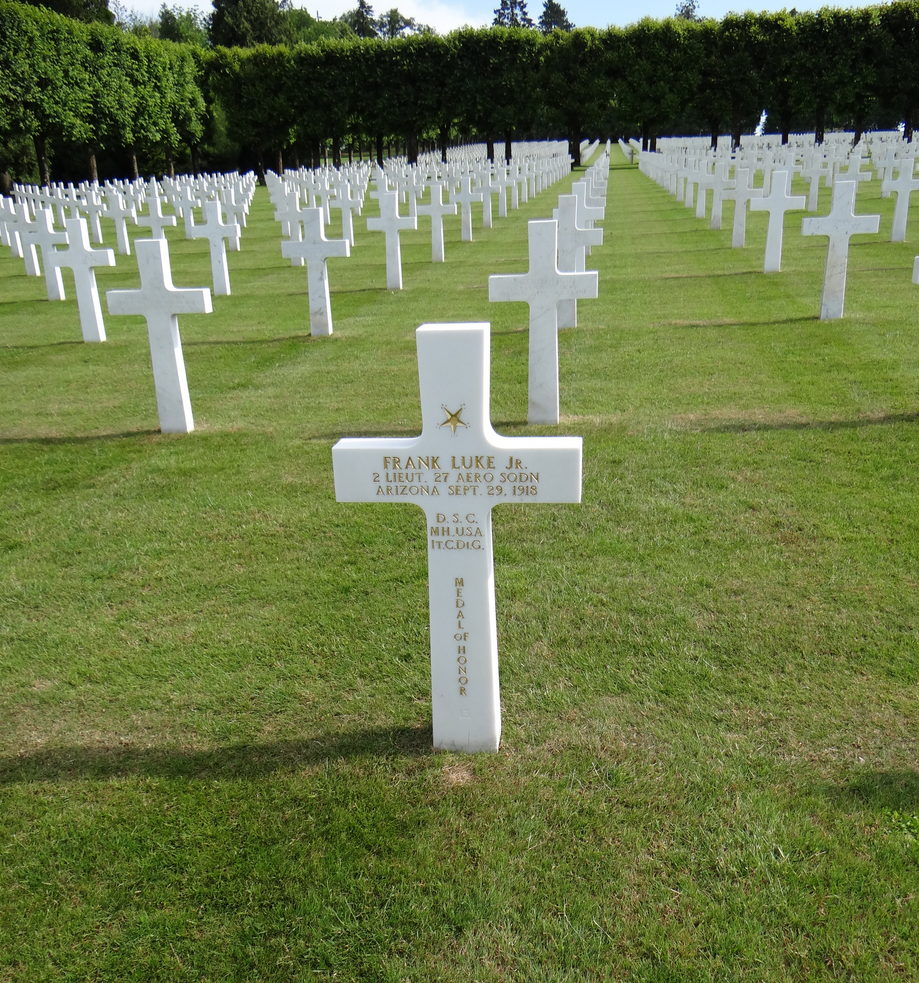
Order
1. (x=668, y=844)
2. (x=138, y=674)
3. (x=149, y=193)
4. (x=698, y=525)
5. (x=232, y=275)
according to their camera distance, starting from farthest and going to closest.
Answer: (x=149, y=193)
(x=232, y=275)
(x=698, y=525)
(x=138, y=674)
(x=668, y=844)

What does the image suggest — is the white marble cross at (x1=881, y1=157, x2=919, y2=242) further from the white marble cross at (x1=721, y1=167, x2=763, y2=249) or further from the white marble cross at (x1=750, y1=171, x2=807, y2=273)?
the white marble cross at (x1=750, y1=171, x2=807, y2=273)

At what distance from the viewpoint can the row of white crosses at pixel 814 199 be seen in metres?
8.87

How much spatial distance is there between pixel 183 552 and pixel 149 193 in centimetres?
2532

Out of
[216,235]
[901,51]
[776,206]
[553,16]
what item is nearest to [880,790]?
[776,206]

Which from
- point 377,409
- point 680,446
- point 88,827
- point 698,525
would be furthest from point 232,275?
point 88,827

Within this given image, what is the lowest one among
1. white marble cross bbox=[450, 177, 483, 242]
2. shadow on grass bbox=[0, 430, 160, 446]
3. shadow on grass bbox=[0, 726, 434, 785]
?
shadow on grass bbox=[0, 430, 160, 446]

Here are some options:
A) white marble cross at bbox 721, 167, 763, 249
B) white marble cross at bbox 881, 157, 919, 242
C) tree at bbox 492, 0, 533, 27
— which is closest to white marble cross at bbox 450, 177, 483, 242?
white marble cross at bbox 721, 167, 763, 249

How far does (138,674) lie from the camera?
3.67 metres

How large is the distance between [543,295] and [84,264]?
19.0ft

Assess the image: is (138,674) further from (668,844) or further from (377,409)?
(377,409)

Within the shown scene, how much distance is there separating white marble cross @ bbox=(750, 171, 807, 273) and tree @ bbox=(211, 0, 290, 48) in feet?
174

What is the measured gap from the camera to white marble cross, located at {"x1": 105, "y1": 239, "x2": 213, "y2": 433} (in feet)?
21.3

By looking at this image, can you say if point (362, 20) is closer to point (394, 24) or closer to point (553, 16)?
point (394, 24)

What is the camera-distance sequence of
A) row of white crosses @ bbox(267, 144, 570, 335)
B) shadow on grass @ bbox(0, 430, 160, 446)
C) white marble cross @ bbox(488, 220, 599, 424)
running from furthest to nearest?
1. row of white crosses @ bbox(267, 144, 570, 335)
2. shadow on grass @ bbox(0, 430, 160, 446)
3. white marble cross @ bbox(488, 220, 599, 424)
